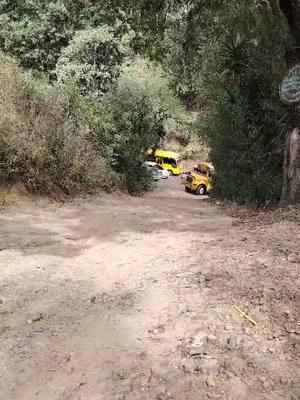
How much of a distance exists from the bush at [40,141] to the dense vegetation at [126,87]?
1.3 inches

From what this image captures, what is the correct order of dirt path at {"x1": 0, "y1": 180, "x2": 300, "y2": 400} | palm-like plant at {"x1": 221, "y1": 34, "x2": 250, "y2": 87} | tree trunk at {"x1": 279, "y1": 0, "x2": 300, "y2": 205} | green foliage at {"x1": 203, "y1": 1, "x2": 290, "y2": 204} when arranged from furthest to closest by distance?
palm-like plant at {"x1": 221, "y1": 34, "x2": 250, "y2": 87}, green foliage at {"x1": 203, "y1": 1, "x2": 290, "y2": 204}, tree trunk at {"x1": 279, "y1": 0, "x2": 300, "y2": 205}, dirt path at {"x1": 0, "y1": 180, "x2": 300, "y2": 400}

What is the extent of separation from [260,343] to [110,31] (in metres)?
19.4

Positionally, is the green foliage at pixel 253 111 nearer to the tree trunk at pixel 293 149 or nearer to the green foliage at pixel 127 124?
the tree trunk at pixel 293 149

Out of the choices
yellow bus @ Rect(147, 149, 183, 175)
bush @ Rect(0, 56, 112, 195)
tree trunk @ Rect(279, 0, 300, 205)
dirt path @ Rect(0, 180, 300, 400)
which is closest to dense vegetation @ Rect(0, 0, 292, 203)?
bush @ Rect(0, 56, 112, 195)

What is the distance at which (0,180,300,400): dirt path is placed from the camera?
3818 mm

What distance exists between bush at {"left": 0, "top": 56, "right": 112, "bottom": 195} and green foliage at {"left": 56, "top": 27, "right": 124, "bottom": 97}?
6111mm

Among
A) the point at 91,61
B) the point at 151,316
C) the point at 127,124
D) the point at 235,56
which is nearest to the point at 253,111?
the point at 235,56

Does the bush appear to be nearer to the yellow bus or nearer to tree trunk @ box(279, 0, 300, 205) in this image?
tree trunk @ box(279, 0, 300, 205)


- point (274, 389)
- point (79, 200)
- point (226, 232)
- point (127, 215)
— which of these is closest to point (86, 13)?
point (79, 200)

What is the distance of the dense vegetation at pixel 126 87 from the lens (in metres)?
12.0

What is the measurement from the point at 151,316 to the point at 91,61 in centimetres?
1798

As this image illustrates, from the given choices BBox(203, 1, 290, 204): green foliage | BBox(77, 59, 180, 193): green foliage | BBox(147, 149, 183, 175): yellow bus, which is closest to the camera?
BBox(203, 1, 290, 204): green foliage

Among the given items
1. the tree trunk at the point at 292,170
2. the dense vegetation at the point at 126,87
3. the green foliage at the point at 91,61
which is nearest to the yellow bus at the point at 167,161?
the dense vegetation at the point at 126,87

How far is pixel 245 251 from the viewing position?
664 cm
